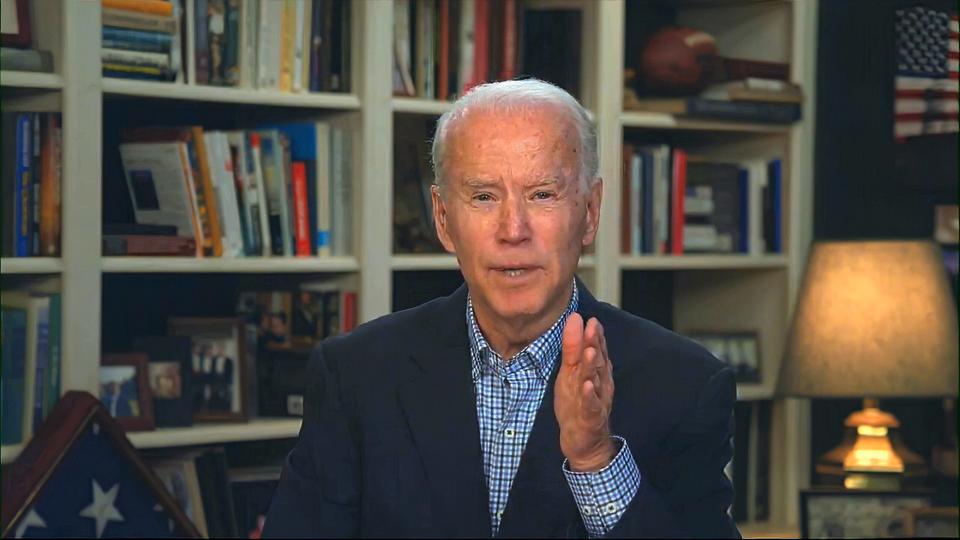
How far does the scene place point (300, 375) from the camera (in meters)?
3.39

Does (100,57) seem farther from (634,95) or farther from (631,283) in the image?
(631,283)

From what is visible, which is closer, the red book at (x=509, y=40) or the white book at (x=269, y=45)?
the white book at (x=269, y=45)

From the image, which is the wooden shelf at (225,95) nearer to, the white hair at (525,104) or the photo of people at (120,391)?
the photo of people at (120,391)

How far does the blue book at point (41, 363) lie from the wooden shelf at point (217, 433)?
204 millimetres

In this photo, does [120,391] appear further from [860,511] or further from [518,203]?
[860,511]

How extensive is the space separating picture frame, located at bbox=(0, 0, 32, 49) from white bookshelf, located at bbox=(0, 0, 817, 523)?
3 cm

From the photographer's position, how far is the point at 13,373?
115 inches

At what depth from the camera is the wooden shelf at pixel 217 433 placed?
3098 mm

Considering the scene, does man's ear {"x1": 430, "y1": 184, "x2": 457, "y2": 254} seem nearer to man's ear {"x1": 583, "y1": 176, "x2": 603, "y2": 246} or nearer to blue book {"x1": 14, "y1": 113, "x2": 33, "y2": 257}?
man's ear {"x1": 583, "y1": 176, "x2": 603, "y2": 246}

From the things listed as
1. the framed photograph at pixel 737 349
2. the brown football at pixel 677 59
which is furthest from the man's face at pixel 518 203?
the framed photograph at pixel 737 349

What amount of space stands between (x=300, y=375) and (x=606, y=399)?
1905 millimetres

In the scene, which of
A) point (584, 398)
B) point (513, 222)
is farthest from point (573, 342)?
point (513, 222)

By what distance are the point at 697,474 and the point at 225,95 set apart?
5.68ft

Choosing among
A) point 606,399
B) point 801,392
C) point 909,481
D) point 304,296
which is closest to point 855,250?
point 801,392
